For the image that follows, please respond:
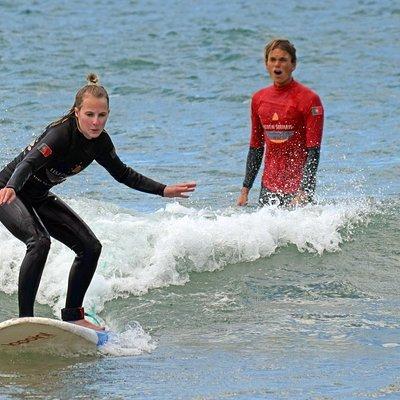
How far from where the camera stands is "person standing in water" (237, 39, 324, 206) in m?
8.95

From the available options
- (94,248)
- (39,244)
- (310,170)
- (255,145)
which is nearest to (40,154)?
(39,244)

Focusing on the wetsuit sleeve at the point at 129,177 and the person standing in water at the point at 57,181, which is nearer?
the person standing in water at the point at 57,181

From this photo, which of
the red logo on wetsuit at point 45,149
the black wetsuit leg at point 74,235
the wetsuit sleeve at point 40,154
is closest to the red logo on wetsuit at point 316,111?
the black wetsuit leg at point 74,235

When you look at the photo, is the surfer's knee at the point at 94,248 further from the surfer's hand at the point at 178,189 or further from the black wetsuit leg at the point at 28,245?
the surfer's hand at the point at 178,189

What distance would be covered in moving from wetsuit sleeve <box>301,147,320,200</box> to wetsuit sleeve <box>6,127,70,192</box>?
2.56 m

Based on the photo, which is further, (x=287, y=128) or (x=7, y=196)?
(x=287, y=128)

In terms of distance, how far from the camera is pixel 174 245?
9320 mm

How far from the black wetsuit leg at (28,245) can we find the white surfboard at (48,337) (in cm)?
12

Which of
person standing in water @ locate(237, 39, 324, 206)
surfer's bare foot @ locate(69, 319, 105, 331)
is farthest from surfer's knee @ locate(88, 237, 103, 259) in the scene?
person standing in water @ locate(237, 39, 324, 206)

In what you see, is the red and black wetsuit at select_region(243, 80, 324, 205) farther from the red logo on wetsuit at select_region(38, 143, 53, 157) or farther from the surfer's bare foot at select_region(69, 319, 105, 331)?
the red logo on wetsuit at select_region(38, 143, 53, 157)

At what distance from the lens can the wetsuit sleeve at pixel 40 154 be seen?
22.0 ft

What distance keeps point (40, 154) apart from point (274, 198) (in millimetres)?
2950

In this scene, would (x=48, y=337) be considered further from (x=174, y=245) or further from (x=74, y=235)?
(x=174, y=245)

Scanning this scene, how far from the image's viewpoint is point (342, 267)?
934cm
